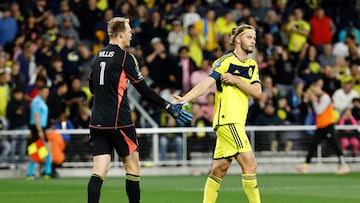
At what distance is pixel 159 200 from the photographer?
1736 centimetres

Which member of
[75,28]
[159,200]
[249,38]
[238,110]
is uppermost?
[75,28]

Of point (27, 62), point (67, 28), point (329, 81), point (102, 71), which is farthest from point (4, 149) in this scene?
point (102, 71)

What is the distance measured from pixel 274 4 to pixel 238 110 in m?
19.4

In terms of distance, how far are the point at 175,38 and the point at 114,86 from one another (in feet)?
53.4

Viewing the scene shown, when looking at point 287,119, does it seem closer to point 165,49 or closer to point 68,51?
point 165,49

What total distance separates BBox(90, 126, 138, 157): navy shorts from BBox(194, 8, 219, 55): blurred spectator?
16.5 meters

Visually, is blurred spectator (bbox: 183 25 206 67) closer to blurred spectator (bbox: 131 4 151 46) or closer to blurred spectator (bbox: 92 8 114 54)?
blurred spectator (bbox: 131 4 151 46)

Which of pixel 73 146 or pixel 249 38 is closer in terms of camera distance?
pixel 249 38

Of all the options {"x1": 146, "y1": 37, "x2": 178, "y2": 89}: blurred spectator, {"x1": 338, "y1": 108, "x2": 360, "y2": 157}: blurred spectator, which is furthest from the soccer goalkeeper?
{"x1": 338, "y1": 108, "x2": 360, "y2": 157}: blurred spectator

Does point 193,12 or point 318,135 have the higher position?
point 193,12

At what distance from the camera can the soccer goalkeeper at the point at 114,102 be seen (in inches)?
489

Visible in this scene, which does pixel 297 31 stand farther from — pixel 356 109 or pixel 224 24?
pixel 356 109

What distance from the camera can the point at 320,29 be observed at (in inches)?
1209

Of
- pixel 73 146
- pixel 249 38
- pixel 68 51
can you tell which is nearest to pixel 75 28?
pixel 68 51
